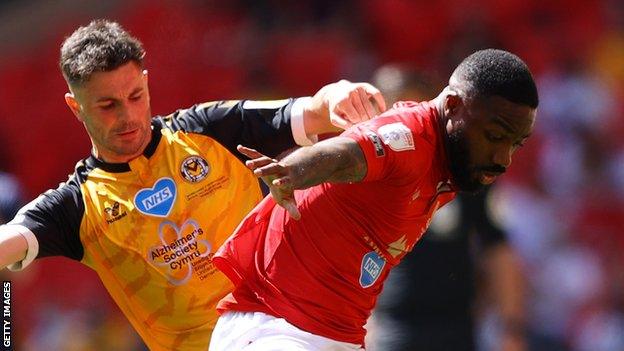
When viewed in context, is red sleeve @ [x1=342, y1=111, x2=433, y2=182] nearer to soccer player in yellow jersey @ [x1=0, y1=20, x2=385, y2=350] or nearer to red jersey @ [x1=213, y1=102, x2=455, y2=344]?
red jersey @ [x1=213, y1=102, x2=455, y2=344]

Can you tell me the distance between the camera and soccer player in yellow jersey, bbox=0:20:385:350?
174 inches

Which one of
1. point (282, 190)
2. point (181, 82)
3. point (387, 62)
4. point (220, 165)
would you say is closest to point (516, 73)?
point (282, 190)

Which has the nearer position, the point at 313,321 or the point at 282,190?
the point at 282,190

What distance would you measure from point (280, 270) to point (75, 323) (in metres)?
4.10

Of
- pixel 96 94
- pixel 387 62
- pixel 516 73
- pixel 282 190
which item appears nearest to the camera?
pixel 282 190

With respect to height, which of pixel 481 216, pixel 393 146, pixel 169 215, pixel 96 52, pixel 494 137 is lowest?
pixel 481 216

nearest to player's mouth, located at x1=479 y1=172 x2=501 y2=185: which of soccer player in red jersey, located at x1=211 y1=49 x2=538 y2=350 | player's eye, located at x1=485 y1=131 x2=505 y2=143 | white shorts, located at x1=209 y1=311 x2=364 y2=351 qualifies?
soccer player in red jersey, located at x1=211 y1=49 x2=538 y2=350

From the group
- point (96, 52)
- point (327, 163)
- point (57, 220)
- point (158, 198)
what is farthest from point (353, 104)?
point (57, 220)

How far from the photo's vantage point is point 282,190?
3.11 metres

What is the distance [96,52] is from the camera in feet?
14.5

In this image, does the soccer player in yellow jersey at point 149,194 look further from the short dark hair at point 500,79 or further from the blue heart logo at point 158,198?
the short dark hair at point 500,79

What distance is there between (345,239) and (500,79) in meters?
0.68

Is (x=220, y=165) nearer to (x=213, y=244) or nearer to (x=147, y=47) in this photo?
(x=213, y=244)

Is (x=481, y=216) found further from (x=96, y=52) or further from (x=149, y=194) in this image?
(x=96, y=52)
